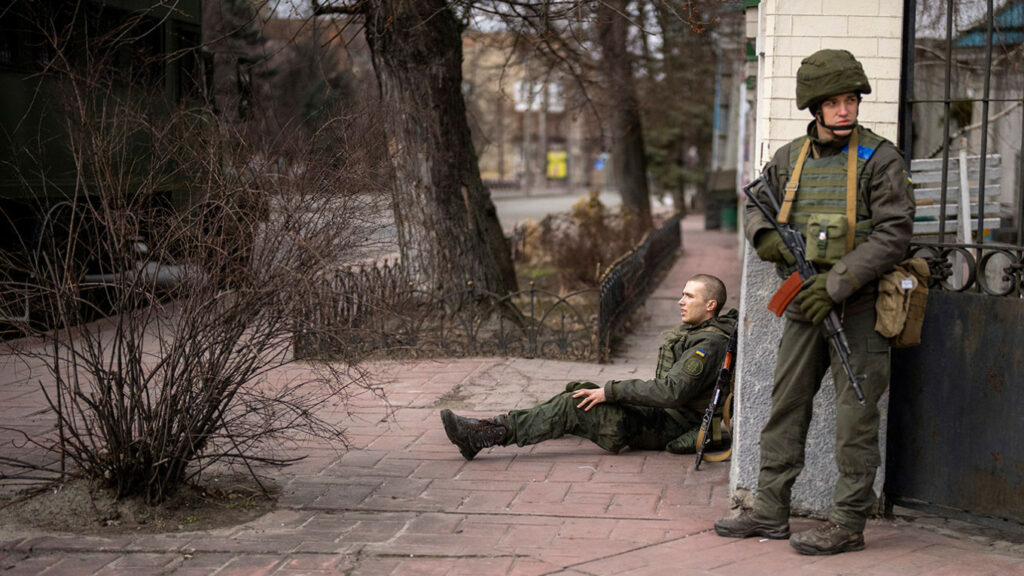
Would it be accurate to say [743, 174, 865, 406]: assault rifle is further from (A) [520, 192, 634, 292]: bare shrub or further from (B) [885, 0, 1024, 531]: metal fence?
(A) [520, 192, 634, 292]: bare shrub

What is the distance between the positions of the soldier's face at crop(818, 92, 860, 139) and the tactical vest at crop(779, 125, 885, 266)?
0.29 ft

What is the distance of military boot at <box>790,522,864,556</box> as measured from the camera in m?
4.18

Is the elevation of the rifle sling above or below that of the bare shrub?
above

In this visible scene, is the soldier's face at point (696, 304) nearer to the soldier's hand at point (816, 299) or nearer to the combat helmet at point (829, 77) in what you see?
the soldier's hand at point (816, 299)

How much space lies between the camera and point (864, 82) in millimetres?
4004

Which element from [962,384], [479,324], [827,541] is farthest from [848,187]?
[479,324]

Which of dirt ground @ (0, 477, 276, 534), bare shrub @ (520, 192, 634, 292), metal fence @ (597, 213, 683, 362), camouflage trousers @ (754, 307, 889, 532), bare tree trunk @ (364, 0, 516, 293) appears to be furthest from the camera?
bare shrub @ (520, 192, 634, 292)

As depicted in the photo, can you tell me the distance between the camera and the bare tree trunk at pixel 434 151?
9.64 metres

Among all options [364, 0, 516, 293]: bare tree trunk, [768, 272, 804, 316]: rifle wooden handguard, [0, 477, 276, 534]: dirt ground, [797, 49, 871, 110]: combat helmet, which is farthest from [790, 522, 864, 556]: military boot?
[364, 0, 516, 293]: bare tree trunk

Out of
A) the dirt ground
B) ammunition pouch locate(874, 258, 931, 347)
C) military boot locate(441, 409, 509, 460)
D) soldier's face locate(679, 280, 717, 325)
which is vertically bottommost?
the dirt ground

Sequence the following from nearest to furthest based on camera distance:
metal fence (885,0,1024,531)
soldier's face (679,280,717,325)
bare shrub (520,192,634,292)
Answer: metal fence (885,0,1024,531) → soldier's face (679,280,717,325) → bare shrub (520,192,634,292)

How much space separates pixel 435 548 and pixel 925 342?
219cm

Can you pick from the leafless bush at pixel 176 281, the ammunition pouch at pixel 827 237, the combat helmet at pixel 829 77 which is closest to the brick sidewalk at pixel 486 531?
the leafless bush at pixel 176 281

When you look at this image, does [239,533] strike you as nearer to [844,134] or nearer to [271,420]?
[271,420]
